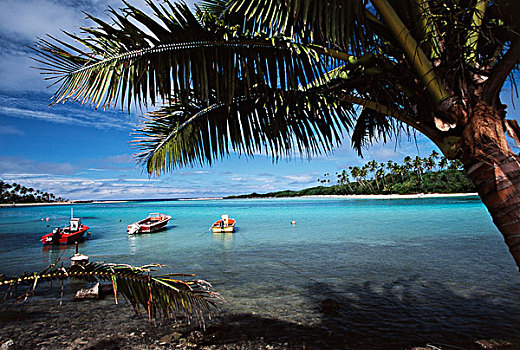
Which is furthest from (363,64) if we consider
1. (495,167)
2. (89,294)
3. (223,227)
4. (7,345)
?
(223,227)

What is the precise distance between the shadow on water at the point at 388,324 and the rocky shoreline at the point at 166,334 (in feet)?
0.06

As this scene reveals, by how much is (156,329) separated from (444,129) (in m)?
5.87

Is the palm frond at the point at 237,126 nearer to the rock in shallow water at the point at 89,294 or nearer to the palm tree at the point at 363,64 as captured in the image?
the palm tree at the point at 363,64

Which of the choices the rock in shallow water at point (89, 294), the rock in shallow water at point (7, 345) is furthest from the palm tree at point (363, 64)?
the rock in shallow water at point (89, 294)

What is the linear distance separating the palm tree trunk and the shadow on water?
381 centimetres

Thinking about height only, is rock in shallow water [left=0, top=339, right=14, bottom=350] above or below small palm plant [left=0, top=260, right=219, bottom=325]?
below

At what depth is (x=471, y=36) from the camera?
2713mm

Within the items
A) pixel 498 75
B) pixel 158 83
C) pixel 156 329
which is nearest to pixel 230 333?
pixel 156 329

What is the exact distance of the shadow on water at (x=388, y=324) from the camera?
5340 mm

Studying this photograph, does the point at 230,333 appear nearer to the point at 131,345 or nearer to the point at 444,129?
the point at 131,345

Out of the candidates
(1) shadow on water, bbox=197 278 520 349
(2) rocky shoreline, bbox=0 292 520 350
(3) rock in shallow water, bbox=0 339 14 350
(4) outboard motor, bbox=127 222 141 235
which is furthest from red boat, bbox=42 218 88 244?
(1) shadow on water, bbox=197 278 520 349

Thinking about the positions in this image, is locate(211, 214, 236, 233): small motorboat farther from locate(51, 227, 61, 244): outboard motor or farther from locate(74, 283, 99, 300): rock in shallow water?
locate(74, 283, 99, 300): rock in shallow water

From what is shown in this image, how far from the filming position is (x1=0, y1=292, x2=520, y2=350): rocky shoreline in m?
5.16

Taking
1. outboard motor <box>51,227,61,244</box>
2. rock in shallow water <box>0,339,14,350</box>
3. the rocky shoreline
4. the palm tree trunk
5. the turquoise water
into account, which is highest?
the palm tree trunk
